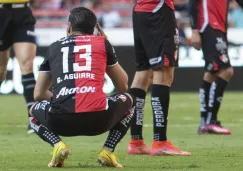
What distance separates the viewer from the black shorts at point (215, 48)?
1027cm

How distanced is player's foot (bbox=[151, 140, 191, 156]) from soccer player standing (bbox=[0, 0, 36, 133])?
9.13 feet

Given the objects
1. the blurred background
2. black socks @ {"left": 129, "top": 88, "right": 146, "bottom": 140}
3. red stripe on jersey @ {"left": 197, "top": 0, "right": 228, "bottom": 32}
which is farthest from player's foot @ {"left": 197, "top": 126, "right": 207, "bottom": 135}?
the blurred background

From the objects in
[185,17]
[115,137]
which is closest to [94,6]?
[185,17]

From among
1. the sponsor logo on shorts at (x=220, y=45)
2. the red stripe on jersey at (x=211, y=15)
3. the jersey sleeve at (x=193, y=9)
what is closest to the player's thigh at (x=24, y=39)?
the jersey sleeve at (x=193, y=9)

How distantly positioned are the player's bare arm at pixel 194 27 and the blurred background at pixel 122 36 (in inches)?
283

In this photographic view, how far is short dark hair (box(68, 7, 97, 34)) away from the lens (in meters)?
6.66

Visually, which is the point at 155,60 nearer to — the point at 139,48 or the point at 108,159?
the point at 139,48

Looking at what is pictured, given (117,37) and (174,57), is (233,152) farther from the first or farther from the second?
(117,37)

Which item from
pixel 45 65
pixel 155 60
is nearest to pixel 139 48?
pixel 155 60

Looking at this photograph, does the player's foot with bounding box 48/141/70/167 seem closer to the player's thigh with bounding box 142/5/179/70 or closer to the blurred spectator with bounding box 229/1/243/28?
the player's thigh with bounding box 142/5/179/70

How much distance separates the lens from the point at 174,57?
25.2 ft

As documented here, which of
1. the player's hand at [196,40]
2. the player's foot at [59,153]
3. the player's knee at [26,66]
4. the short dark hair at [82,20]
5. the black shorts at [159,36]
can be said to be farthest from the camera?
the player's knee at [26,66]

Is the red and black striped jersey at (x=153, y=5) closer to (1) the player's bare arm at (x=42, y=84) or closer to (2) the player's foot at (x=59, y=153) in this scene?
(1) the player's bare arm at (x=42, y=84)

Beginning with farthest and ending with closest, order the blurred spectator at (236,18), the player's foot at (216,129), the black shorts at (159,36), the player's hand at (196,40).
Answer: the blurred spectator at (236,18) → the player's foot at (216,129) → the player's hand at (196,40) → the black shorts at (159,36)
